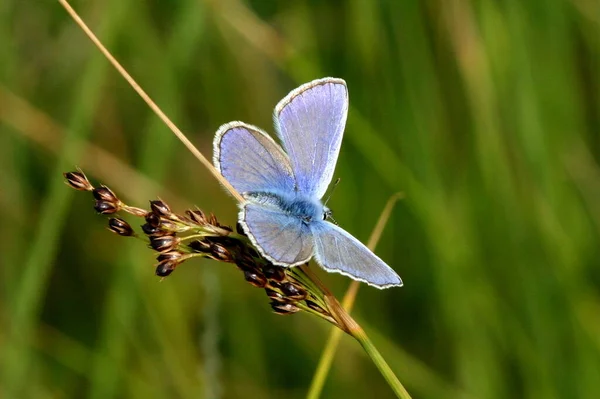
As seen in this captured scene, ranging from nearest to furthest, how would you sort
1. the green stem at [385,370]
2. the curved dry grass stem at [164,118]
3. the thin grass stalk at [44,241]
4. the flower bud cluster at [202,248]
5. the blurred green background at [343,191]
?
the green stem at [385,370] → the flower bud cluster at [202,248] → the curved dry grass stem at [164,118] → the thin grass stalk at [44,241] → the blurred green background at [343,191]

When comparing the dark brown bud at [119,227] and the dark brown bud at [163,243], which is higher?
the dark brown bud at [163,243]

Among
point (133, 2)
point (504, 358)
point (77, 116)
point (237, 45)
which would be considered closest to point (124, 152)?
point (237, 45)

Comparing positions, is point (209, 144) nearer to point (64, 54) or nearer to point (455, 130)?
point (64, 54)

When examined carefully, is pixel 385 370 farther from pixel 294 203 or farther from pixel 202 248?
pixel 294 203

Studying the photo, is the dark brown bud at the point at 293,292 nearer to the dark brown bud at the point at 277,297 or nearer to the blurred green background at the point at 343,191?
the dark brown bud at the point at 277,297

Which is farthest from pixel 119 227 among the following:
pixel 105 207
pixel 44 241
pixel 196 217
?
pixel 44 241

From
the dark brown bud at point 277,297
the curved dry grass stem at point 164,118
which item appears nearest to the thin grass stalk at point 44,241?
the curved dry grass stem at point 164,118
